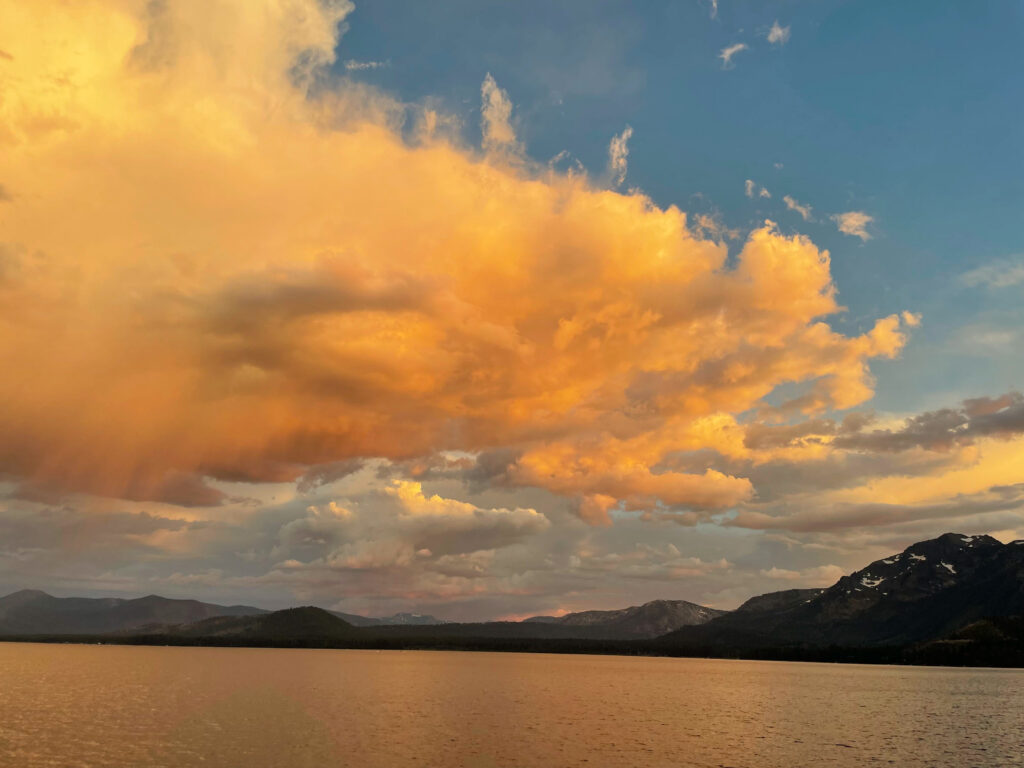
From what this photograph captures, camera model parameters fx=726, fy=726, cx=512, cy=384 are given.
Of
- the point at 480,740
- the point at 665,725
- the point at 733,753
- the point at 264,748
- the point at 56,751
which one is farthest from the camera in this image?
the point at 665,725

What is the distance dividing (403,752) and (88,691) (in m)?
126

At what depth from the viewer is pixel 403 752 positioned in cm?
9594

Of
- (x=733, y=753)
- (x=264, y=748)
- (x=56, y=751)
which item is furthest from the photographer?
(x=733, y=753)

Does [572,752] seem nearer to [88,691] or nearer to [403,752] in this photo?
[403,752]

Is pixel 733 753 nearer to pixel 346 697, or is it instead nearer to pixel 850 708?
pixel 850 708

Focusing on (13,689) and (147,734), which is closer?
(147,734)

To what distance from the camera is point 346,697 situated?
181 metres

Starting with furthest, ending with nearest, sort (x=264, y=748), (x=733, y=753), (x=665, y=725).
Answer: (x=665, y=725), (x=733, y=753), (x=264, y=748)

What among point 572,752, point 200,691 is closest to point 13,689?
point 200,691

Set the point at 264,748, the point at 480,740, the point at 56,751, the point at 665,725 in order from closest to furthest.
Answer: the point at 56,751, the point at 264,748, the point at 480,740, the point at 665,725

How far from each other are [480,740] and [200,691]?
364ft

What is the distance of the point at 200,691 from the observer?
187000mm

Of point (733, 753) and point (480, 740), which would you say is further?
point (480, 740)

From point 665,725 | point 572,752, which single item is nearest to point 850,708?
point 665,725
